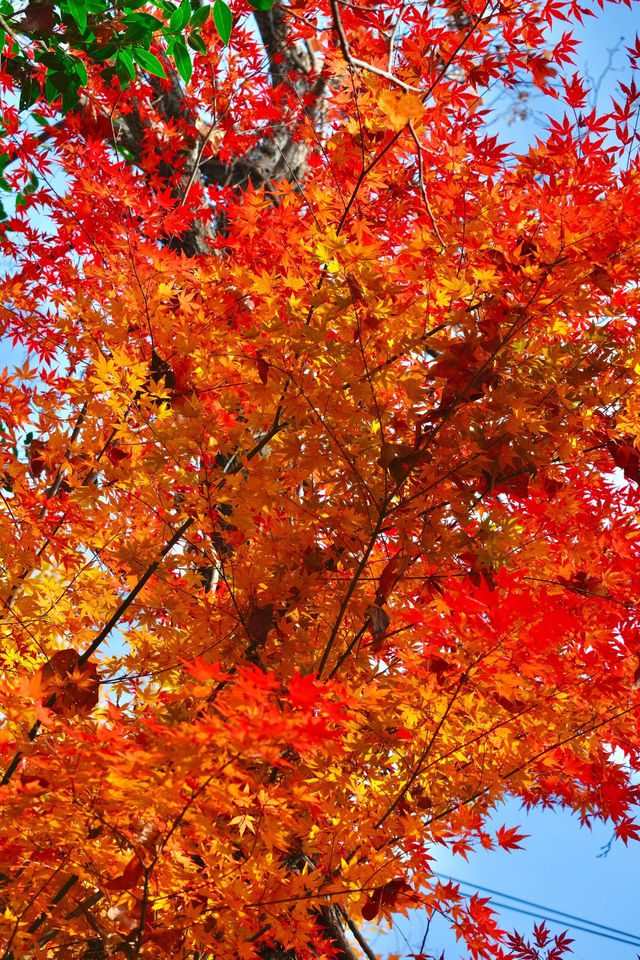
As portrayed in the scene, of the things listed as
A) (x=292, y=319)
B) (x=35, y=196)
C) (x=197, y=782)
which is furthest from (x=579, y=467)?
(x=35, y=196)

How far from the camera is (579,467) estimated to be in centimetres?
266

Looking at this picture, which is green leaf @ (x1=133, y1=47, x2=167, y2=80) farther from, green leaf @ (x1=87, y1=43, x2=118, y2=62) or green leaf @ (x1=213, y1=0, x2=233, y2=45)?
green leaf @ (x1=213, y1=0, x2=233, y2=45)

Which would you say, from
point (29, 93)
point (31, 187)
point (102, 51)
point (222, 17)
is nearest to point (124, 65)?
point (102, 51)

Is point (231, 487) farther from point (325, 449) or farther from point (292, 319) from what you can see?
point (292, 319)

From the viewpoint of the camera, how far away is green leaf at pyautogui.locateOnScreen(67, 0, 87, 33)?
233 centimetres

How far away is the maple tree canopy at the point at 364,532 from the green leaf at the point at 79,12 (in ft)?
0.04

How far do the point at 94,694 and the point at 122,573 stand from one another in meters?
0.85

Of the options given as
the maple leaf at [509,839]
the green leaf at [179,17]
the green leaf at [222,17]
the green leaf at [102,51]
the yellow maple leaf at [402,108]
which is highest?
the green leaf at [102,51]

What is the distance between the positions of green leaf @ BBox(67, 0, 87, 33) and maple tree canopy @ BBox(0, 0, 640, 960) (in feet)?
0.04

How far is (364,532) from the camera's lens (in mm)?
2244

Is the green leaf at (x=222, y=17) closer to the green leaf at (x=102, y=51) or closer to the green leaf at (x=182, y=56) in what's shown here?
the green leaf at (x=182, y=56)

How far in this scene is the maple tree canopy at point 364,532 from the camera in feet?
6.41

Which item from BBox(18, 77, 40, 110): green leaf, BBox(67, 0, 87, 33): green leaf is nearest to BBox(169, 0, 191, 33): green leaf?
BBox(67, 0, 87, 33): green leaf

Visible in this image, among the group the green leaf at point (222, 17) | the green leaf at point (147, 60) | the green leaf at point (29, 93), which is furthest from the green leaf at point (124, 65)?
the green leaf at point (222, 17)
